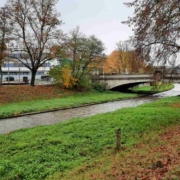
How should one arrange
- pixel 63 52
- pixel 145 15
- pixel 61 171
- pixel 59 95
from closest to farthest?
pixel 61 171, pixel 145 15, pixel 59 95, pixel 63 52

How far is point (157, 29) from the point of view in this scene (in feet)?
36.7

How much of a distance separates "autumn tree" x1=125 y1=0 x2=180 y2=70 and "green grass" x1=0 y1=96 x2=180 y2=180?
3641 mm

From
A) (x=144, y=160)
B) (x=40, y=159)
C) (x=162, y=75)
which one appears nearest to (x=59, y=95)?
(x=162, y=75)

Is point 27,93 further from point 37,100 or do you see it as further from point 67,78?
point 67,78

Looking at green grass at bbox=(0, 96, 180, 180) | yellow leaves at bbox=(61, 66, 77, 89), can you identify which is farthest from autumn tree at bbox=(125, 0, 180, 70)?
yellow leaves at bbox=(61, 66, 77, 89)

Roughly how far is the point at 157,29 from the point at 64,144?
711 cm

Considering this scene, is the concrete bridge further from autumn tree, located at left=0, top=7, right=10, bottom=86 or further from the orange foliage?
autumn tree, located at left=0, top=7, right=10, bottom=86

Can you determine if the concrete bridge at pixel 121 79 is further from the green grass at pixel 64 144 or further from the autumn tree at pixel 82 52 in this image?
the green grass at pixel 64 144

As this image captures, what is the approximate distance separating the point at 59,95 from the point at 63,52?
6.85 metres

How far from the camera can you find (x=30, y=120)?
16906mm

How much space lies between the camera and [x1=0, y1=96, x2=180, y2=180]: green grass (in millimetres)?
6938

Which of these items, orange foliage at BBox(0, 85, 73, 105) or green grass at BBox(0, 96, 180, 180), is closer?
green grass at BBox(0, 96, 180, 180)

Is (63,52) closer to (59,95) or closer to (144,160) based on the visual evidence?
(59,95)

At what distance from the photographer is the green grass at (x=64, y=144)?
694cm
